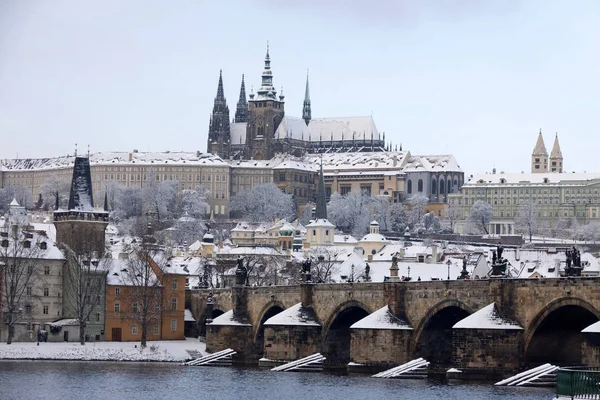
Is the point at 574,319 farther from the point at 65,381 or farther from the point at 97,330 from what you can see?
the point at 97,330

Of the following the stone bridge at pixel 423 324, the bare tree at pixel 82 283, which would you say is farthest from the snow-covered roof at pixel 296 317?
the bare tree at pixel 82 283

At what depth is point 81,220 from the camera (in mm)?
118812

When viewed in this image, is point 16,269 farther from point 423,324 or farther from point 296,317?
point 423,324

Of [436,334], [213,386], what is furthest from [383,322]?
[213,386]

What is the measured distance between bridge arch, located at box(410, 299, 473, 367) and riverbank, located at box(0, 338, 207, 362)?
21748mm

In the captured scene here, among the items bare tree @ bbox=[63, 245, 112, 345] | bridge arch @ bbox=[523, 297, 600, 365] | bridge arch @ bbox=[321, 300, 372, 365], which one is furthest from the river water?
bare tree @ bbox=[63, 245, 112, 345]

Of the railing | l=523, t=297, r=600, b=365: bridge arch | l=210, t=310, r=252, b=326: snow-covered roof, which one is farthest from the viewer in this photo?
l=210, t=310, r=252, b=326: snow-covered roof

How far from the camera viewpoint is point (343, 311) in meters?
86.5

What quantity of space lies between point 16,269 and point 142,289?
9.33 meters

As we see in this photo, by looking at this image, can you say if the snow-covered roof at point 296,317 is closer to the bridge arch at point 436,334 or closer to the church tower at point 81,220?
the bridge arch at point 436,334

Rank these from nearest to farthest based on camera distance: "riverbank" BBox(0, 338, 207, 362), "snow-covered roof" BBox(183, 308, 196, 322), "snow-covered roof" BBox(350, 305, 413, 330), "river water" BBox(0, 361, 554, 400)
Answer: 1. "river water" BBox(0, 361, 554, 400)
2. "snow-covered roof" BBox(350, 305, 413, 330)
3. "riverbank" BBox(0, 338, 207, 362)
4. "snow-covered roof" BBox(183, 308, 196, 322)

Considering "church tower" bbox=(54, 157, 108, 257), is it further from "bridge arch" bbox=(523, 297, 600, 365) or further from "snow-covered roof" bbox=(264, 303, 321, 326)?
"bridge arch" bbox=(523, 297, 600, 365)

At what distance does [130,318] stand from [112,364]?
16.9 m

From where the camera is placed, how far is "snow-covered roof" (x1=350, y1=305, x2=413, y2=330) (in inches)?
3083
